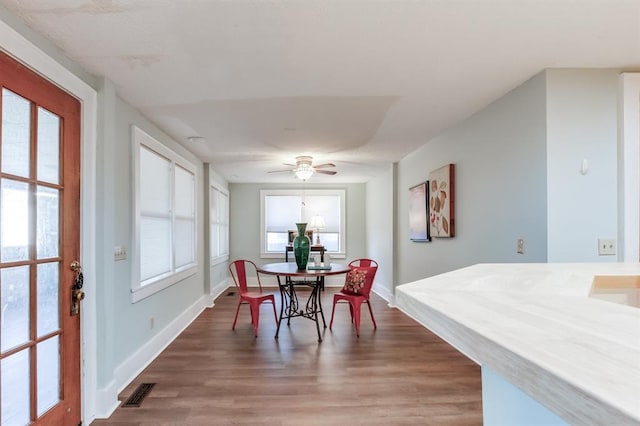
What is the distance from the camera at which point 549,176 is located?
2.42 meters

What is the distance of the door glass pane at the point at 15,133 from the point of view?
1.66 metres

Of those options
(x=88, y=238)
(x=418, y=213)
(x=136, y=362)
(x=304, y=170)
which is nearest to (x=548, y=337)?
(x=88, y=238)

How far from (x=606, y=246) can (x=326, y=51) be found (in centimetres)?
236

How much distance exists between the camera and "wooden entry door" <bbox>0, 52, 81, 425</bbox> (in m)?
1.66

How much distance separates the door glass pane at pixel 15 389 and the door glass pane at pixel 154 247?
1.56 meters

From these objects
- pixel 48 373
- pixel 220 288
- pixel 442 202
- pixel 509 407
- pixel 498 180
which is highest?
pixel 498 180

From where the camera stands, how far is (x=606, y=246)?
2428 millimetres

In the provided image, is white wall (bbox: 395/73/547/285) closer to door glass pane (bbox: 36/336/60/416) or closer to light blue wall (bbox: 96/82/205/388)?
light blue wall (bbox: 96/82/205/388)

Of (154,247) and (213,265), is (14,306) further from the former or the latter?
(213,265)

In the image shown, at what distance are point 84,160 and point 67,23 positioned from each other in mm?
838

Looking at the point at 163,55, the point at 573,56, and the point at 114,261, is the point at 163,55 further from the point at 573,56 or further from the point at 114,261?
the point at 573,56

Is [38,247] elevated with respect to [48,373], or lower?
elevated

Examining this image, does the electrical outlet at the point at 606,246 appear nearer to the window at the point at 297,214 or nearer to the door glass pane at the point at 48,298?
the door glass pane at the point at 48,298

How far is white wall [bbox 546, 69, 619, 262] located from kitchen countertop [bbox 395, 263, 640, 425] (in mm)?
1570
